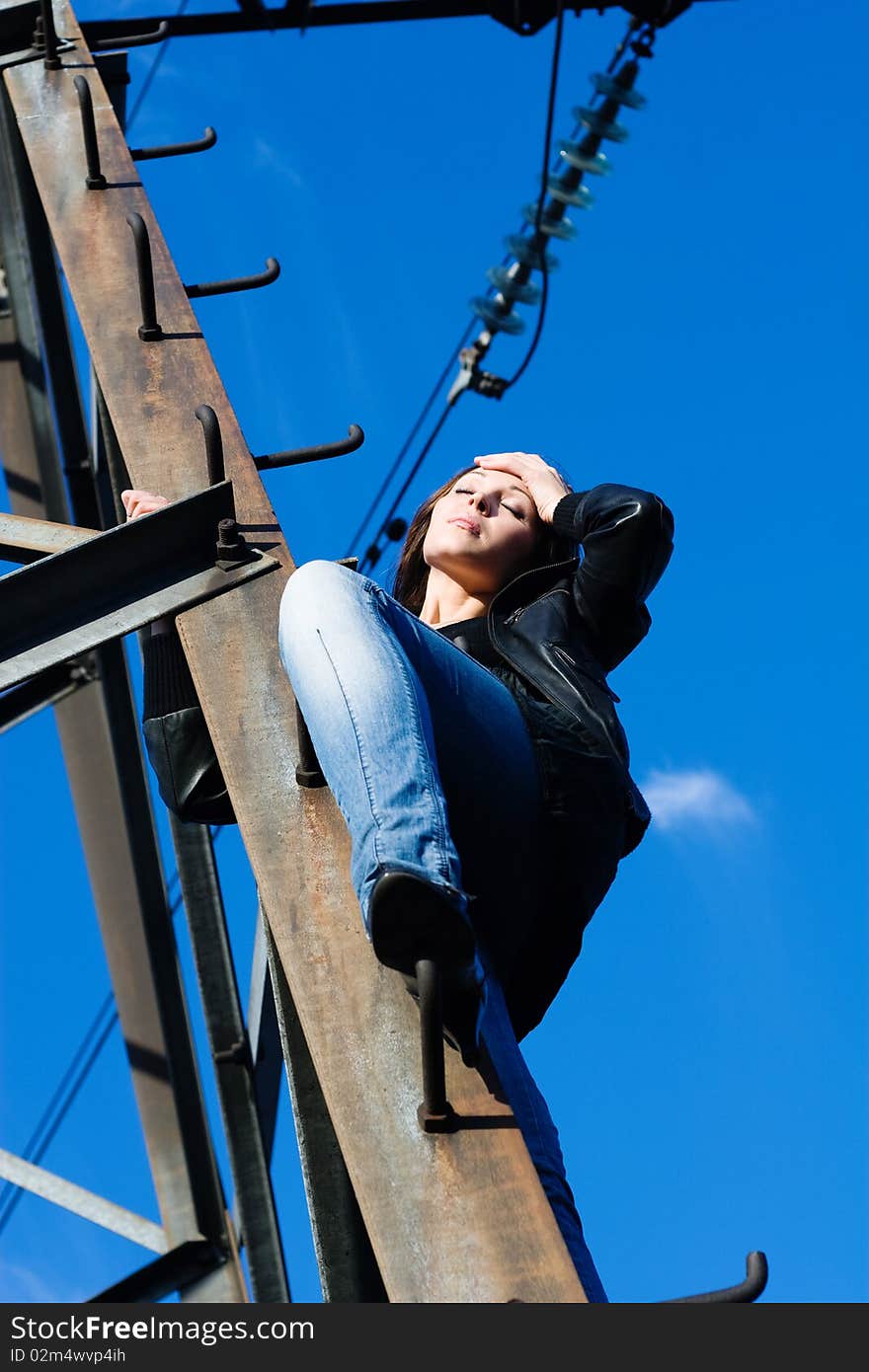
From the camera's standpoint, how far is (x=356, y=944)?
2359mm

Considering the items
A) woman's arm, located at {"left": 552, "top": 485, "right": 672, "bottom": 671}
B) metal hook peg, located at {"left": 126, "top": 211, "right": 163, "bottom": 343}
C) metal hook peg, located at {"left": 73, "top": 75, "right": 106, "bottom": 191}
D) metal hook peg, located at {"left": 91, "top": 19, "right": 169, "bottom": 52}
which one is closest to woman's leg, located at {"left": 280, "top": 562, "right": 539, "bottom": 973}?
woman's arm, located at {"left": 552, "top": 485, "right": 672, "bottom": 671}

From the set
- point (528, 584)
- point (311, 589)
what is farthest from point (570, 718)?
point (311, 589)

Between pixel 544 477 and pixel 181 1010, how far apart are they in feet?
8.83

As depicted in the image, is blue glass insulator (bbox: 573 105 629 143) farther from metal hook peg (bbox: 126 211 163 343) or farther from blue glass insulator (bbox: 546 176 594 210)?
metal hook peg (bbox: 126 211 163 343)

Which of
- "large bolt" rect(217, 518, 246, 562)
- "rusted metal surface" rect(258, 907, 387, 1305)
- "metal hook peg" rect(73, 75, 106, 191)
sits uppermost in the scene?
"metal hook peg" rect(73, 75, 106, 191)

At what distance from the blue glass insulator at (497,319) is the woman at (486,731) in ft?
18.0

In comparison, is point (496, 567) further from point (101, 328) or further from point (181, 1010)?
point (181, 1010)

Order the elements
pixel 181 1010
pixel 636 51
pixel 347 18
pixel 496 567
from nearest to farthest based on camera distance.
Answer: pixel 496 567 < pixel 181 1010 < pixel 347 18 < pixel 636 51

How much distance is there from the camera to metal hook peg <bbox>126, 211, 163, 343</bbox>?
3.33m

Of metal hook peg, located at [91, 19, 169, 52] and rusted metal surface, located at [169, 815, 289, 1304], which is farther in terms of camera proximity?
metal hook peg, located at [91, 19, 169, 52]

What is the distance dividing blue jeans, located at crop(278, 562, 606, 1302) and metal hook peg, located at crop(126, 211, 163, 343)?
111cm

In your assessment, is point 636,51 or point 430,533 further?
point 636,51

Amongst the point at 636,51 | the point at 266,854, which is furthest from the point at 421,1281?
the point at 636,51

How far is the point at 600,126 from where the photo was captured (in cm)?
827
